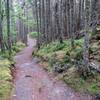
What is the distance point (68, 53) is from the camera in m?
16.2

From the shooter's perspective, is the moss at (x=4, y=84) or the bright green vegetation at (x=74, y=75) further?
the bright green vegetation at (x=74, y=75)

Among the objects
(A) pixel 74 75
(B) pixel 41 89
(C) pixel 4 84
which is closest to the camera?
(B) pixel 41 89

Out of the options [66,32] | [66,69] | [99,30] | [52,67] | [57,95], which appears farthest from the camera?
[66,32]

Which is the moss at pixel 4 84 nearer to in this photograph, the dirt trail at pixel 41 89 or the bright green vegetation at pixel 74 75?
the dirt trail at pixel 41 89

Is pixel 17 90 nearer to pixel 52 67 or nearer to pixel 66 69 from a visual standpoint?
pixel 66 69

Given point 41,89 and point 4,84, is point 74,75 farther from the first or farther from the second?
point 4,84

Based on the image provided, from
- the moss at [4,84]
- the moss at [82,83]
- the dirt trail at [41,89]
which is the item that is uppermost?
the moss at [82,83]

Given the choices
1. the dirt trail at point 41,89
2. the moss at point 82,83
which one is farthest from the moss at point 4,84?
the moss at point 82,83

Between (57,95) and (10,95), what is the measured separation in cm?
224

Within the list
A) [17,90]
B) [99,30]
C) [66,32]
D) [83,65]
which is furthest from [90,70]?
[66,32]

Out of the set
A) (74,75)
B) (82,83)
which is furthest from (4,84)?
(82,83)

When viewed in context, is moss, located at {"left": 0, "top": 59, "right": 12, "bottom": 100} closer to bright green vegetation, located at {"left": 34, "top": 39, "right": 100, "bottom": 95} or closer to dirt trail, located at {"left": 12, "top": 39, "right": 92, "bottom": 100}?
dirt trail, located at {"left": 12, "top": 39, "right": 92, "bottom": 100}

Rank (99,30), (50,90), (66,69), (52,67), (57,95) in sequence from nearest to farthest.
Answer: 1. (57,95)
2. (50,90)
3. (66,69)
4. (52,67)
5. (99,30)

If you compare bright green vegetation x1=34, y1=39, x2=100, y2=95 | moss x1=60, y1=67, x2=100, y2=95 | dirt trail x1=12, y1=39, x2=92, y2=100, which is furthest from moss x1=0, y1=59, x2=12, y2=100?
moss x1=60, y1=67, x2=100, y2=95
